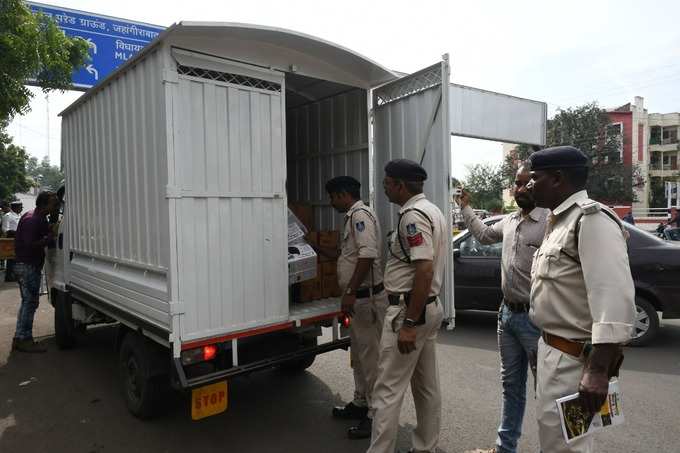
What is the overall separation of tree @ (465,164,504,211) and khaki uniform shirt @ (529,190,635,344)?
4207 cm

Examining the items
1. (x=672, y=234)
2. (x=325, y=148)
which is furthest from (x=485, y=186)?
(x=325, y=148)

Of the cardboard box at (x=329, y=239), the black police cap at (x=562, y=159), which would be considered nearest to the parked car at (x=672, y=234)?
the cardboard box at (x=329, y=239)

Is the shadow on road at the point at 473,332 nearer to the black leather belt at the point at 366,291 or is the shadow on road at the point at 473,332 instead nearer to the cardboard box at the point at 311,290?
the cardboard box at the point at 311,290

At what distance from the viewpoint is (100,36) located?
28.4ft

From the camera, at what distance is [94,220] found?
15.1ft

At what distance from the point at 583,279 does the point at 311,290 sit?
2604 mm

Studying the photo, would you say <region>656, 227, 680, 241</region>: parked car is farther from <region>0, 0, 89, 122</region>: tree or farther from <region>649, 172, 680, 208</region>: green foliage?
<region>649, 172, 680, 208</region>: green foliage

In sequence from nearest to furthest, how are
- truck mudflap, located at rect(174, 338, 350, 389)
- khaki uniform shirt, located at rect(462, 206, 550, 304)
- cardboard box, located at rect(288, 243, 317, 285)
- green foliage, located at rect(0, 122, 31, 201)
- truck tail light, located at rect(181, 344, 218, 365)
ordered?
khaki uniform shirt, located at rect(462, 206, 550, 304) → truck mudflap, located at rect(174, 338, 350, 389) → truck tail light, located at rect(181, 344, 218, 365) → cardboard box, located at rect(288, 243, 317, 285) → green foliage, located at rect(0, 122, 31, 201)

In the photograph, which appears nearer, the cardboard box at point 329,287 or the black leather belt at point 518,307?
the black leather belt at point 518,307

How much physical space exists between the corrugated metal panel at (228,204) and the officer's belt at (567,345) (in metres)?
2.09

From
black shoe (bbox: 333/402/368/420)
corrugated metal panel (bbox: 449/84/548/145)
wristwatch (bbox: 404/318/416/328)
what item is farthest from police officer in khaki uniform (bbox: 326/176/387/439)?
corrugated metal panel (bbox: 449/84/548/145)

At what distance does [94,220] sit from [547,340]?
4.24 m

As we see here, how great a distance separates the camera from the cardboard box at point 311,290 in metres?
4.11

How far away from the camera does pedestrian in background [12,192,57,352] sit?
19.2ft
